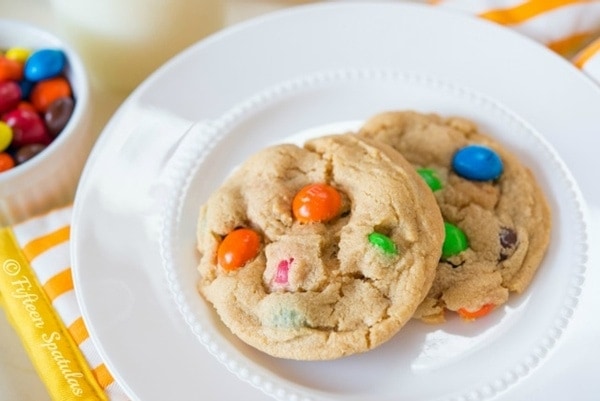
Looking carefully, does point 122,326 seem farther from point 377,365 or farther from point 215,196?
point 377,365

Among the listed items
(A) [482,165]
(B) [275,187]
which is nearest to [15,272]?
(B) [275,187]

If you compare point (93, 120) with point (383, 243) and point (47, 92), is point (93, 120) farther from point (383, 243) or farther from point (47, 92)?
point (383, 243)

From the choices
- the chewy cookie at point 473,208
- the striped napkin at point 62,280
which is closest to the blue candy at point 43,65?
the striped napkin at point 62,280

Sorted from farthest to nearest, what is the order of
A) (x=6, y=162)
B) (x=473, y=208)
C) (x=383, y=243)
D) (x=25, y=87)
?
(x=25, y=87), (x=6, y=162), (x=473, y=208), (x=383, y=243)

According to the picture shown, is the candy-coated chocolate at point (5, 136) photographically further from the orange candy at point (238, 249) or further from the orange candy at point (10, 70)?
the orange candy at point (238, 249)

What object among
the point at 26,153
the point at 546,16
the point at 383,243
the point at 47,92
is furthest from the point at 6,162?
the point at 546,16

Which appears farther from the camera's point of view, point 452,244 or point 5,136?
point 5,136

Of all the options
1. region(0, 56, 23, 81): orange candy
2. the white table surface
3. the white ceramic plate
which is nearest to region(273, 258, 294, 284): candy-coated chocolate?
the white ceramic plate
